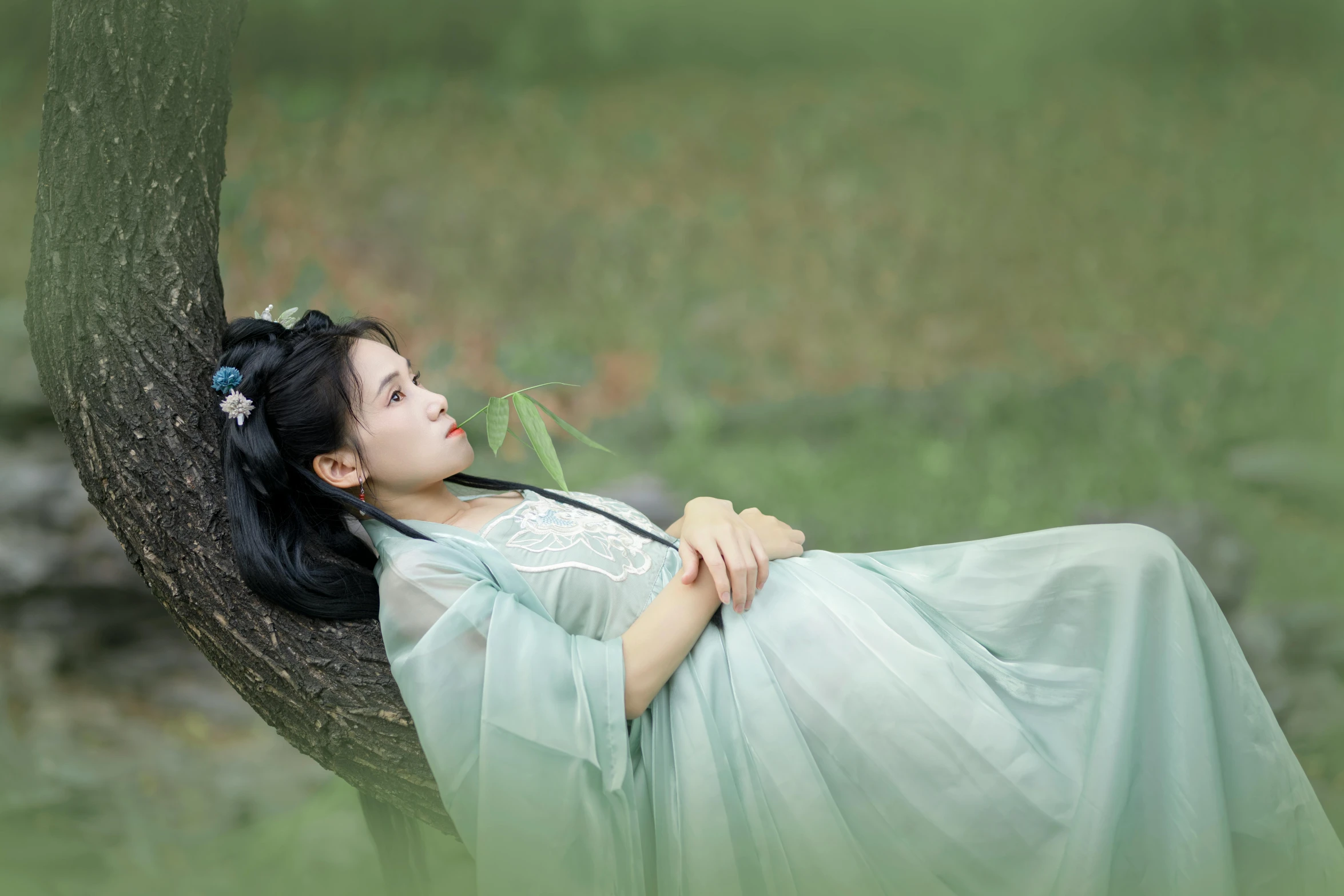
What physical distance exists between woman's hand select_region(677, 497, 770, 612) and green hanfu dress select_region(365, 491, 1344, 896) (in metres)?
0.05

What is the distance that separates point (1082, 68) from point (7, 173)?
4.09 m

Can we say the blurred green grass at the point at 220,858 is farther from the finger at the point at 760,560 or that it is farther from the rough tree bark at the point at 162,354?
the finger at the point at 760,560

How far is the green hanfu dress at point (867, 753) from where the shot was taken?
46.4 inches

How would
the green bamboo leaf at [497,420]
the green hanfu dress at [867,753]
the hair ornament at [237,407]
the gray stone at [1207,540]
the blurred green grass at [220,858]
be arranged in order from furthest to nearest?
the gray stone at [1207,540] → the blurred green grass at [220,858] → the green bamboo leaf at [497,420] → the hair ornament at [237,407] → the green hanfu dress at [867,753]

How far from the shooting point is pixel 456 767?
3.91 feet

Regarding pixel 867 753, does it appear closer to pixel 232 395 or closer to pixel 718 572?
pixel 718 572

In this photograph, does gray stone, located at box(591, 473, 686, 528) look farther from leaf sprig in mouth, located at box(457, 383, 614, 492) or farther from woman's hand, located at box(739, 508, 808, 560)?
woman's hand, located at box(739, 508, 808, 560)

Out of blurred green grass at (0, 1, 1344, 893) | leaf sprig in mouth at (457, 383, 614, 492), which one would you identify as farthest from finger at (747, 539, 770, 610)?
blurred green grass at (0, 1, 1344, 893)

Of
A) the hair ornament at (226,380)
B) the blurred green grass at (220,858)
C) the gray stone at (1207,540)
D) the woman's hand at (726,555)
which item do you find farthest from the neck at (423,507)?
the gray stone at (1207,540)


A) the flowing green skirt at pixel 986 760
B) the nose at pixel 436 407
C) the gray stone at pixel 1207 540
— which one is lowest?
the gray stone at pixel 1207 540

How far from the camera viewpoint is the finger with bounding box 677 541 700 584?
1.28m

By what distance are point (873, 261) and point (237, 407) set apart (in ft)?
10.1

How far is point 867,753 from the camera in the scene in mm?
1227

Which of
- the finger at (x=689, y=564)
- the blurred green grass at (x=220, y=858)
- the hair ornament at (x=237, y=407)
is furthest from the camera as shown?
the blurred green grass at (x=220, y=858)
